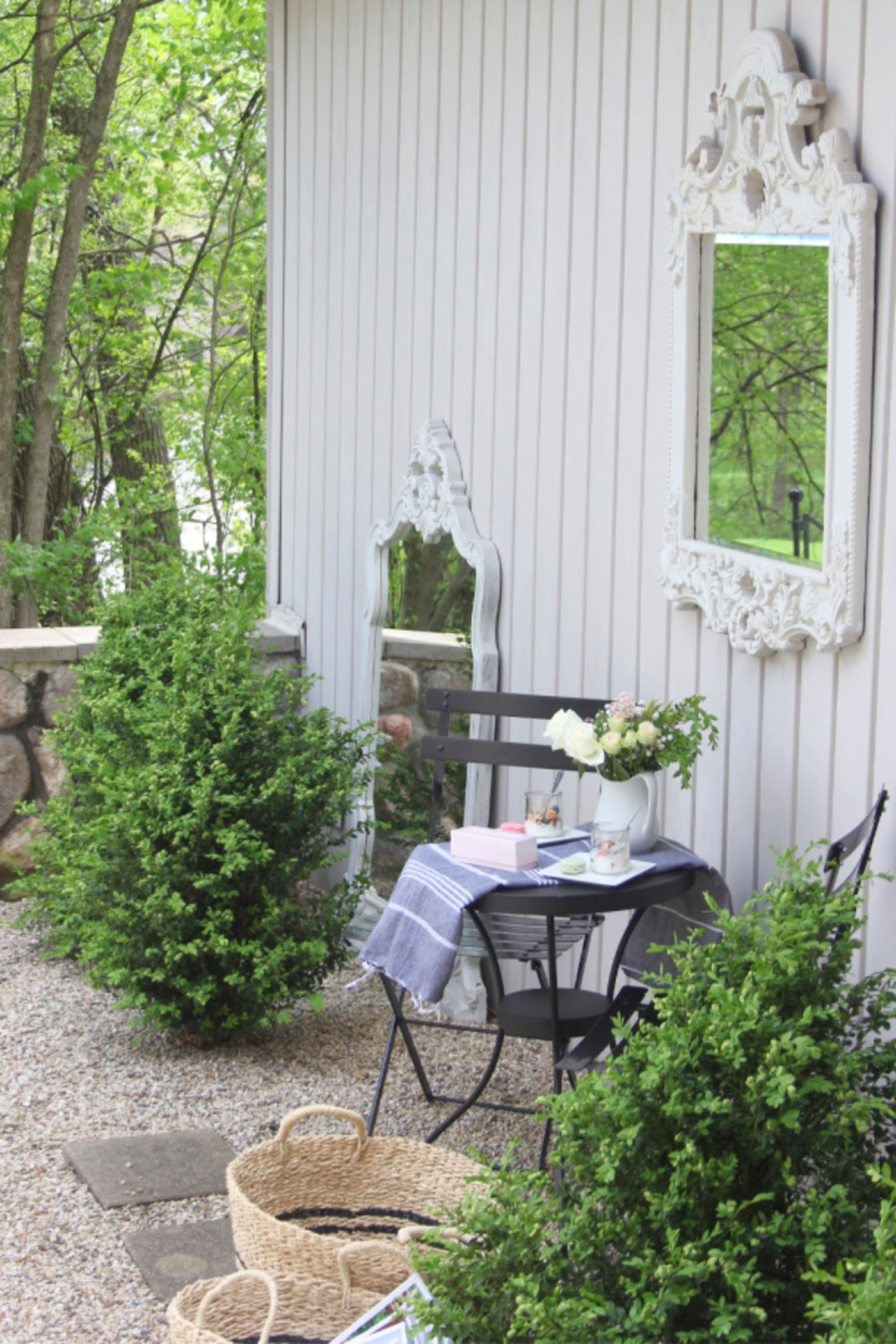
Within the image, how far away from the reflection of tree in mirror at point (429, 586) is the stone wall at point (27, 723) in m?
0.97

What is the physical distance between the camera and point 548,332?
15.2 ft

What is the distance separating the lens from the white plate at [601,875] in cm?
358

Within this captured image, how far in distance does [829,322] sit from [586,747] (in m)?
1.12

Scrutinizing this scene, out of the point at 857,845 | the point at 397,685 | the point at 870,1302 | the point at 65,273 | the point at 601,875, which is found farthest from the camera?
the point at 65,273

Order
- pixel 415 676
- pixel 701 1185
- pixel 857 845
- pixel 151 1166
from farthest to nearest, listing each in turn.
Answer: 1. pixel 415 676
2. pixel 151 1166
3. pixel 857 845
4. pixel 701 1185

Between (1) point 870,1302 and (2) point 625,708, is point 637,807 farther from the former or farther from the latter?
(1) point 870,1302

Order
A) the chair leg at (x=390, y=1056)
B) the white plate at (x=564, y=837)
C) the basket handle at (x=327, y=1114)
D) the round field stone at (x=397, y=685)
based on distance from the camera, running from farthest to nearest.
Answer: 1. the round field stone at (x=397, y=685)
2. the chair leg at (x=390, y=1056)
3. the white plate at (x=564, y=837)
4. the basket handle at (x=327, y=1114)

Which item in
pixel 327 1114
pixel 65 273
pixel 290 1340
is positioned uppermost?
pixel 65 273

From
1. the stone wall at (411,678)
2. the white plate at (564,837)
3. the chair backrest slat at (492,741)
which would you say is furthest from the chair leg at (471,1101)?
the stone wall at (411,678)

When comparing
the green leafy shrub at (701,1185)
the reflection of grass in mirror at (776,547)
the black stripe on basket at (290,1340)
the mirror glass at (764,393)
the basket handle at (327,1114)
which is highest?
the mirror glass at (764,393)

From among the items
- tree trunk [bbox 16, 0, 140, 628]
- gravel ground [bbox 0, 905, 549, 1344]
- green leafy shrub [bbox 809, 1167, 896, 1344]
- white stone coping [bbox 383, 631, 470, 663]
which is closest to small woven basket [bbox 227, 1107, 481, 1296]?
gravel ground [bbox 0, 905, 549, 1344]

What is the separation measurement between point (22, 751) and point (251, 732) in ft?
6.16

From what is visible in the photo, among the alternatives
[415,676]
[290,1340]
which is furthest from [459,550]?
[290,1340]

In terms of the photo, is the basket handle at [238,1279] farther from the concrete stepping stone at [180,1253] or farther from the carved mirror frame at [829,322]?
the carved mirror frame at [829,322]
